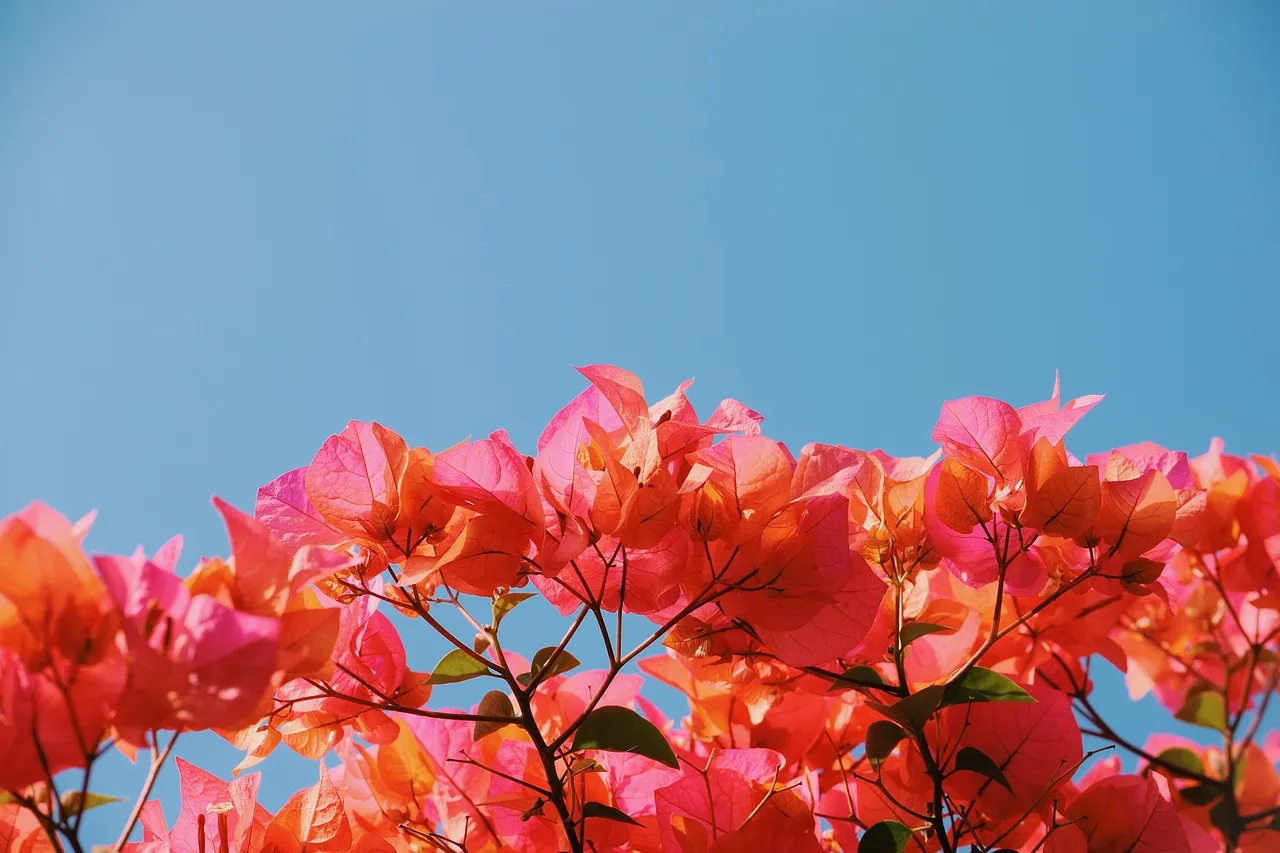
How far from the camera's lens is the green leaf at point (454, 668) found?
580 millimetres

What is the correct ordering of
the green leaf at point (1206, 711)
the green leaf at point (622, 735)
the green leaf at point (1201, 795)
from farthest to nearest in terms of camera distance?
the green leaf at point (1206, 711) → the green leaf at point (1201, 795) → the green leaf at point (622, 735)

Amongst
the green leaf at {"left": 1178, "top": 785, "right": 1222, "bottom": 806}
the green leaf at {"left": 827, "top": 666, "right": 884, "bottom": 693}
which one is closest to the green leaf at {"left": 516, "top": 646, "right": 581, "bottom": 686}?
the green leaf at {"left": 827, "top": 666, "right": 884, "bottom": 693}

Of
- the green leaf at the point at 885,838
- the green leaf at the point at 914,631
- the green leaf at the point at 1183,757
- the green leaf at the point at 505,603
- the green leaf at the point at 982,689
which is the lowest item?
the green leaf at the point at 885,838

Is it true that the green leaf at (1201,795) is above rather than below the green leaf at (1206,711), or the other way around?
below

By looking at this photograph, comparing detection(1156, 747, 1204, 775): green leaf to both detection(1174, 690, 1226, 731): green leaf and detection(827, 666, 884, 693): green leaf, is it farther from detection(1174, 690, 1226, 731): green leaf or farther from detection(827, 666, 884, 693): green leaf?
detection(827, 666, 884, 693): green leaf

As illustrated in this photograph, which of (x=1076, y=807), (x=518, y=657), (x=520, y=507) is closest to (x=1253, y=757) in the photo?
(x=1076, y=807)

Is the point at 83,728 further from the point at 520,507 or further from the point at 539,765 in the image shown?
the point at 539,765

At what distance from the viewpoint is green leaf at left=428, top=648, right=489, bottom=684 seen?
580 millimetres

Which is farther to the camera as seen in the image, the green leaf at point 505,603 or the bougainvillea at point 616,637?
the green leaf at point 505,603

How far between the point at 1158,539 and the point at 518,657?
0.48m

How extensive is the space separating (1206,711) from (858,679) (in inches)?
27.2

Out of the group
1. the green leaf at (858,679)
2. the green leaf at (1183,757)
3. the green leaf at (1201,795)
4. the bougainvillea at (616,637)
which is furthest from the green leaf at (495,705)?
the green leaf at (1183,757)

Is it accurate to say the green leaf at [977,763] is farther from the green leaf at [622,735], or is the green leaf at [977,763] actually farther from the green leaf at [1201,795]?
the green leaf at [1201,795]

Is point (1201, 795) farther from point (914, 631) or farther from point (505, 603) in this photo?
point (505, 603)
